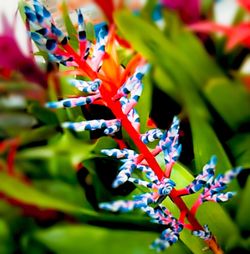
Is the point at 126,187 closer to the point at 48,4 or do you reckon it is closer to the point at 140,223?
the point at 140,223

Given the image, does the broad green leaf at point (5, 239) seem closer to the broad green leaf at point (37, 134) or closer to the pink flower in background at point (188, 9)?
the broad green leaf at point (37, 134)

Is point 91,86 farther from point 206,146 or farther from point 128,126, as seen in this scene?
point 206,146

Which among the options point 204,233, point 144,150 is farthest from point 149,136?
point 204,233

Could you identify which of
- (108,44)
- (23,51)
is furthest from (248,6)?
(23,51)

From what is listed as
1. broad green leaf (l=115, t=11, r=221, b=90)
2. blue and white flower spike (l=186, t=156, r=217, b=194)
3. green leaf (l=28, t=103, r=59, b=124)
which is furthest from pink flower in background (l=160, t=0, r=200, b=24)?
green leaf (l=28, t=103, r=59, b=124)

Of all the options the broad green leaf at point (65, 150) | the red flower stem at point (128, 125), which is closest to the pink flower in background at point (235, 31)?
the red flower stem at point (128, 125)

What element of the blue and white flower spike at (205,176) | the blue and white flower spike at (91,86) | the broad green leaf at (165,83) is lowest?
the blue and white flower spike at (205,176)

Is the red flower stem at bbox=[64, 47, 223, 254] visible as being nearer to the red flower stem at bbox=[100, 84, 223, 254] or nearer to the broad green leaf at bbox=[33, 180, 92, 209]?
the red flower stem at bbox=[100, 84, 223, 254]
